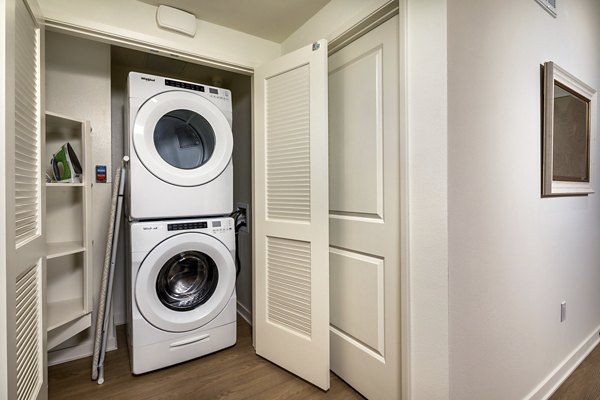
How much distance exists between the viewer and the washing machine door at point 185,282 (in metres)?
1.74

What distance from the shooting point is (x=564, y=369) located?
171 cm

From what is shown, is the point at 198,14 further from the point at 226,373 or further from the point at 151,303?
the point at 226,373

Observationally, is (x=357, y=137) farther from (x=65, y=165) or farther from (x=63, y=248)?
(x=63, y=248)

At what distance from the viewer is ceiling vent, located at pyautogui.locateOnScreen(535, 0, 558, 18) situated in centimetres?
153

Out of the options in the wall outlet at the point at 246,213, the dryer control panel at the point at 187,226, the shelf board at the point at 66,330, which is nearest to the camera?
the shelf board at the point at 66,330

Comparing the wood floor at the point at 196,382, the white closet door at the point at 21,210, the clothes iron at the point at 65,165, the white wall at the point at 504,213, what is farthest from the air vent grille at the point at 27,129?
the white wall at the point at 504,213

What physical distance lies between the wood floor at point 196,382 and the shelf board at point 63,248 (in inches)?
30.0

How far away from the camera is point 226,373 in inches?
69.4

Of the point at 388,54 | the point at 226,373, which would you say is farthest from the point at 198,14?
the point at 226,373

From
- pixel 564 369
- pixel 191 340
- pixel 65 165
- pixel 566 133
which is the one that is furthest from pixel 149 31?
pixel 564 369

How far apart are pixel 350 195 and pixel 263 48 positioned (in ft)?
4.37

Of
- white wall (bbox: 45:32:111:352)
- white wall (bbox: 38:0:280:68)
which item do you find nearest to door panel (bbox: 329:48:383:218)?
white wall (bbox: 38:0:280:68)

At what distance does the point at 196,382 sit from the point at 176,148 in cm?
147

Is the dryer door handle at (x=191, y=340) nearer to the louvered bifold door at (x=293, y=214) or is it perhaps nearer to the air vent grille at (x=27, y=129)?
the louvered bifold door at (x=293, y=214)
